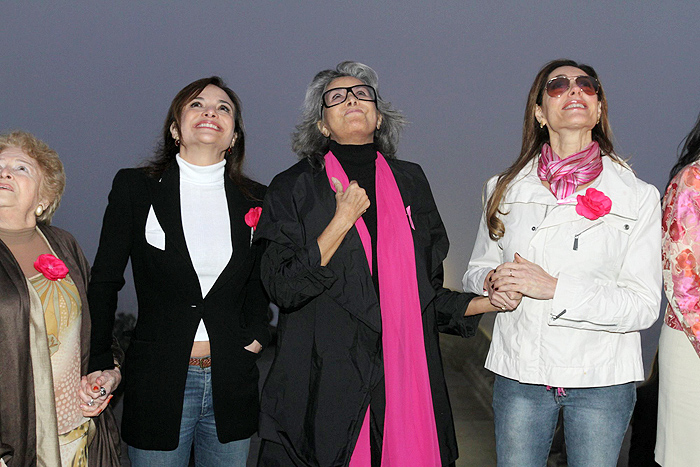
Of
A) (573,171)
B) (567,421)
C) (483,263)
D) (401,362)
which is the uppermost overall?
(573,171)

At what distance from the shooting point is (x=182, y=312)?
2.08m

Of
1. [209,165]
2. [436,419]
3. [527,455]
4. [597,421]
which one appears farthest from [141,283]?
[597,421]

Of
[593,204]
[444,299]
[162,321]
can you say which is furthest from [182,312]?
[593,204]

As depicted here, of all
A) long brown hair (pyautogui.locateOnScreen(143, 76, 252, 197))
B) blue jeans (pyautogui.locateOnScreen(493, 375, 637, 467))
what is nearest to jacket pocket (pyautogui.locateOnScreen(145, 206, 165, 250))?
long brown hair (pyautogui.locateOnScreen(143, 76, 252, 197))

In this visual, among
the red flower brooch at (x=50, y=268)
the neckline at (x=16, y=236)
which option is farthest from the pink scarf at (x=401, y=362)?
the neckline at (x=16, y=236)

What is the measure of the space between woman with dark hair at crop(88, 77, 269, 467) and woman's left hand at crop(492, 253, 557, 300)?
2.88 ft

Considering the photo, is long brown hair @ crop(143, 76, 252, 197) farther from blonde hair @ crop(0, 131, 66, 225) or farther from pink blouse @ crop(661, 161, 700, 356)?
pink blouse @ crop(661, 161, 700, 356)

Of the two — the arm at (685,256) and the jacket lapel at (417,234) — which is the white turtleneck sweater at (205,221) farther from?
the arm at (685,256)

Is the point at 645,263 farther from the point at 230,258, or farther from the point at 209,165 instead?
the point at 209,165

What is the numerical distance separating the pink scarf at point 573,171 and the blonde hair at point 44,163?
5.39ft

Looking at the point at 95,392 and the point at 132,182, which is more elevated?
the point at 132,182

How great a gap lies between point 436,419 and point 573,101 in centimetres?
113

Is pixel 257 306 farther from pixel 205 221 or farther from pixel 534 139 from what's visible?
pixel 534 139

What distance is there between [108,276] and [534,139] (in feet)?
5.07
